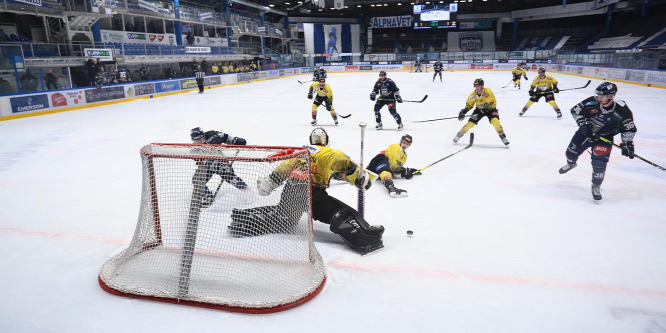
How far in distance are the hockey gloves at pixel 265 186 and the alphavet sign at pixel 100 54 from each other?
779 inches

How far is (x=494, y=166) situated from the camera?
24.6ft

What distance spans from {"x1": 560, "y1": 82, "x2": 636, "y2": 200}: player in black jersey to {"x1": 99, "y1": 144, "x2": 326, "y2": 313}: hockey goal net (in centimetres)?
406

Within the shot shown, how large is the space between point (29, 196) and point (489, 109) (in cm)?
847

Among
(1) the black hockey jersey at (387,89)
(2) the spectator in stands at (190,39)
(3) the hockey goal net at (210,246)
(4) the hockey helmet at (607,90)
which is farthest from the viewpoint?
(2) the spectator in stands at (190,39)

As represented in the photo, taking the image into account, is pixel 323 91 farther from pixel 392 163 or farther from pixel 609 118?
pixel 609 118

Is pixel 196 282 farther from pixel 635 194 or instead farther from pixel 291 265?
pixel 635 194

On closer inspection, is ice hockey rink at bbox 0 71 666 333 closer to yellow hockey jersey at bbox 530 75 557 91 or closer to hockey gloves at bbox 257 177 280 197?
hockey gloves at bbox 257 177 280 197

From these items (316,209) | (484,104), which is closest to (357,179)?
(316,209)

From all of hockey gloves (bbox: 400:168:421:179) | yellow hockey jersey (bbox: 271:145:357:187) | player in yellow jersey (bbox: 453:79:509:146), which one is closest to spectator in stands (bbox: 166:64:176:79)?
player in yellow jersey (bbox: 453:79:509:146)

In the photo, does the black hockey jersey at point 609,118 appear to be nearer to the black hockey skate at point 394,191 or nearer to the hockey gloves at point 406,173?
the hockey gloves at point 406,173

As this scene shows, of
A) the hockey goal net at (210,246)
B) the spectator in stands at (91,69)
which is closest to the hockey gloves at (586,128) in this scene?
the hockey goal net at (210,246)

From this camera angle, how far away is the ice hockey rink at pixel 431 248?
3162 millimetres

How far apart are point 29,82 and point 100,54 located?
209 inches

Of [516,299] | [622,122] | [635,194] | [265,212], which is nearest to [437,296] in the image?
[516,299]
